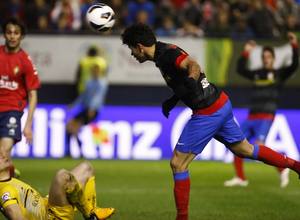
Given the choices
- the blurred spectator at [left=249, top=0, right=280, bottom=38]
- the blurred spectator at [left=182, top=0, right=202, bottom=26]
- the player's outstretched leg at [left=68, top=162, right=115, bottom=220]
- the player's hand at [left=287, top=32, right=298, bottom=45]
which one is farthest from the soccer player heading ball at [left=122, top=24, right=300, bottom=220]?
the blurred spectator at [left=182, top=0, right=202, bottom=26]

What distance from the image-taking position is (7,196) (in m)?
6.93

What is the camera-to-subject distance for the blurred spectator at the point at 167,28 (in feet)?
56.6

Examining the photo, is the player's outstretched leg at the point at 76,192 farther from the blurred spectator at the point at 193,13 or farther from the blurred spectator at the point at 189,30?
the blurred spectator at the point at 193,13

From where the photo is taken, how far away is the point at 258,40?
56.9 feet

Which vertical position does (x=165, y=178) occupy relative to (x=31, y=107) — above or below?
below

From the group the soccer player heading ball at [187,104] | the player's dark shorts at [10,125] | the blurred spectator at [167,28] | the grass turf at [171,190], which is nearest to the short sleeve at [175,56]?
the soccer player heading ball at [187,104]

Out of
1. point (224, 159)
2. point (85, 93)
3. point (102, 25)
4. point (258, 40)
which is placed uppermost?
point (102, 25)

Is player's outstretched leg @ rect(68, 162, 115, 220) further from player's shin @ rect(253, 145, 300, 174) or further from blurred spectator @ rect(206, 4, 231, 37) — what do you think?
blurred spectator @ rect(206, 4, 231, 37)

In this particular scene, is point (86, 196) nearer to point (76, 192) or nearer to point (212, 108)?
point (76, 192)

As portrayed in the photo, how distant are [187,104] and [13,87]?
8.39 feet

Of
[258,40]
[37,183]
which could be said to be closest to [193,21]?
[258,40]

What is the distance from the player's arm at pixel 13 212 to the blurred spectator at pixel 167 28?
420 inches

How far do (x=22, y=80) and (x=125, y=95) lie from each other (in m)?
7.19

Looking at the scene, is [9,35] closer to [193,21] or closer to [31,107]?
[31,107]
